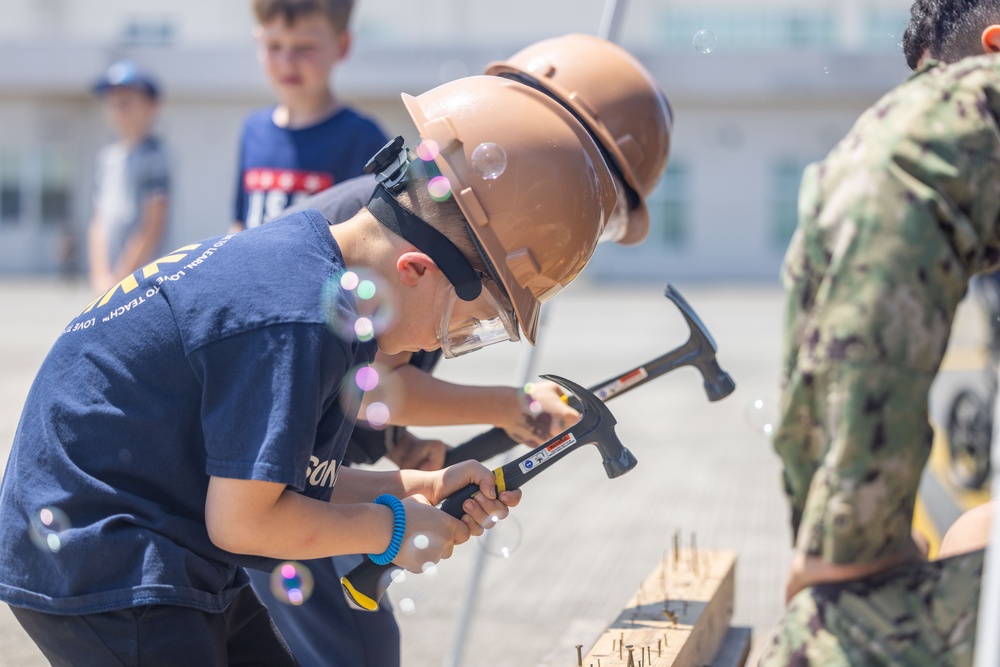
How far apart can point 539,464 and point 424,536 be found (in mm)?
305

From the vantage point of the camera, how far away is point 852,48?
31562 millimetres

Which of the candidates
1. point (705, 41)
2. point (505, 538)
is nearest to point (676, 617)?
point (505, 538)

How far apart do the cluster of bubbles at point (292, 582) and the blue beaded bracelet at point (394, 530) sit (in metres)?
0.40

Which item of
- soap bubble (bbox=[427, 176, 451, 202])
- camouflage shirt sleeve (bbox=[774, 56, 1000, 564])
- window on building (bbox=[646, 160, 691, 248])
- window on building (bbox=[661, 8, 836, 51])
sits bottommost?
window on building (bbox=[646, 160, 691, 248])

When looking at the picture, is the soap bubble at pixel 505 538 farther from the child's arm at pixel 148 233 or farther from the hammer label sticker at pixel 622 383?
the child's arm at pixel 148 233

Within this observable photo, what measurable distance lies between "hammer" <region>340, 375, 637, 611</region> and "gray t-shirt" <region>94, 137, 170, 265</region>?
386cm

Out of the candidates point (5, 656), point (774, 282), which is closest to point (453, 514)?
point (5, 656)

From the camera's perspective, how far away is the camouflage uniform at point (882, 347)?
1.34 metres

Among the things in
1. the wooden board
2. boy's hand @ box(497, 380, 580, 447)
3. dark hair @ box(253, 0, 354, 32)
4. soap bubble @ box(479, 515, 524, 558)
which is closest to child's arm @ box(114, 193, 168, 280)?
dark hair @ box(253, 0, 354, 32)

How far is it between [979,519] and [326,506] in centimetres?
104

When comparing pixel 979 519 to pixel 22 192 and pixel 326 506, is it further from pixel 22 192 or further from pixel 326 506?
pixel 22 192

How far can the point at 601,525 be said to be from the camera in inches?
238

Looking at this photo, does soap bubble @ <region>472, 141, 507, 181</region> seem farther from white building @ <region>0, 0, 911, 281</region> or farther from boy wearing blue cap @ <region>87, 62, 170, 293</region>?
white building @ <region>0, 0, 911, 281</region>

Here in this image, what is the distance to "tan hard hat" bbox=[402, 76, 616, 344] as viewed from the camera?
78.0 inches
